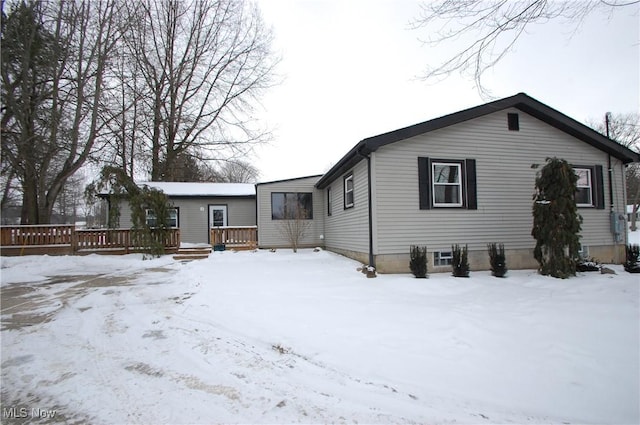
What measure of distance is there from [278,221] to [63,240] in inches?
329

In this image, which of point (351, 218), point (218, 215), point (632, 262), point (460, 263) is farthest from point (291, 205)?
point (632, 262)

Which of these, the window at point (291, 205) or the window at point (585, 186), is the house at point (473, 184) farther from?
the window at point (291, 205)

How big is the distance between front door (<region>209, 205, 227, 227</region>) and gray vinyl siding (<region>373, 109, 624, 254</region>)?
35.4 feet

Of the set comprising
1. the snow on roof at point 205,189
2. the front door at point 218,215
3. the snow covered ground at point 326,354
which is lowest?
the snow covered ground at point 326,354

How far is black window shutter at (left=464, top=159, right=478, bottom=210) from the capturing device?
861 centimetres

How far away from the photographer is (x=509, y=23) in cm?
468

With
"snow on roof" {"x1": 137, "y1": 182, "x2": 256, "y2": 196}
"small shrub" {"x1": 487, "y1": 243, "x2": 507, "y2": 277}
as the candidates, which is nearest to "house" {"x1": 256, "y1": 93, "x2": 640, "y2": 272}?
"small shrub" {"x1": 487, "y1": 243, "x2": 507, "y2": 277}

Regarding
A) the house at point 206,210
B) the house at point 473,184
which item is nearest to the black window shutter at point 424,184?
the house at point 473,184

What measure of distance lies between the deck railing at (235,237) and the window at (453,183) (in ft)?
27.9

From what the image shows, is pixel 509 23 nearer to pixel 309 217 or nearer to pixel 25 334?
pixel 25 334

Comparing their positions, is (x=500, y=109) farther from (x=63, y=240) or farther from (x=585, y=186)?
(x=63, y=240)

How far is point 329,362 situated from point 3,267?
11958 mm

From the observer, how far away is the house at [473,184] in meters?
8.12

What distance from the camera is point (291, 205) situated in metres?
14.0
